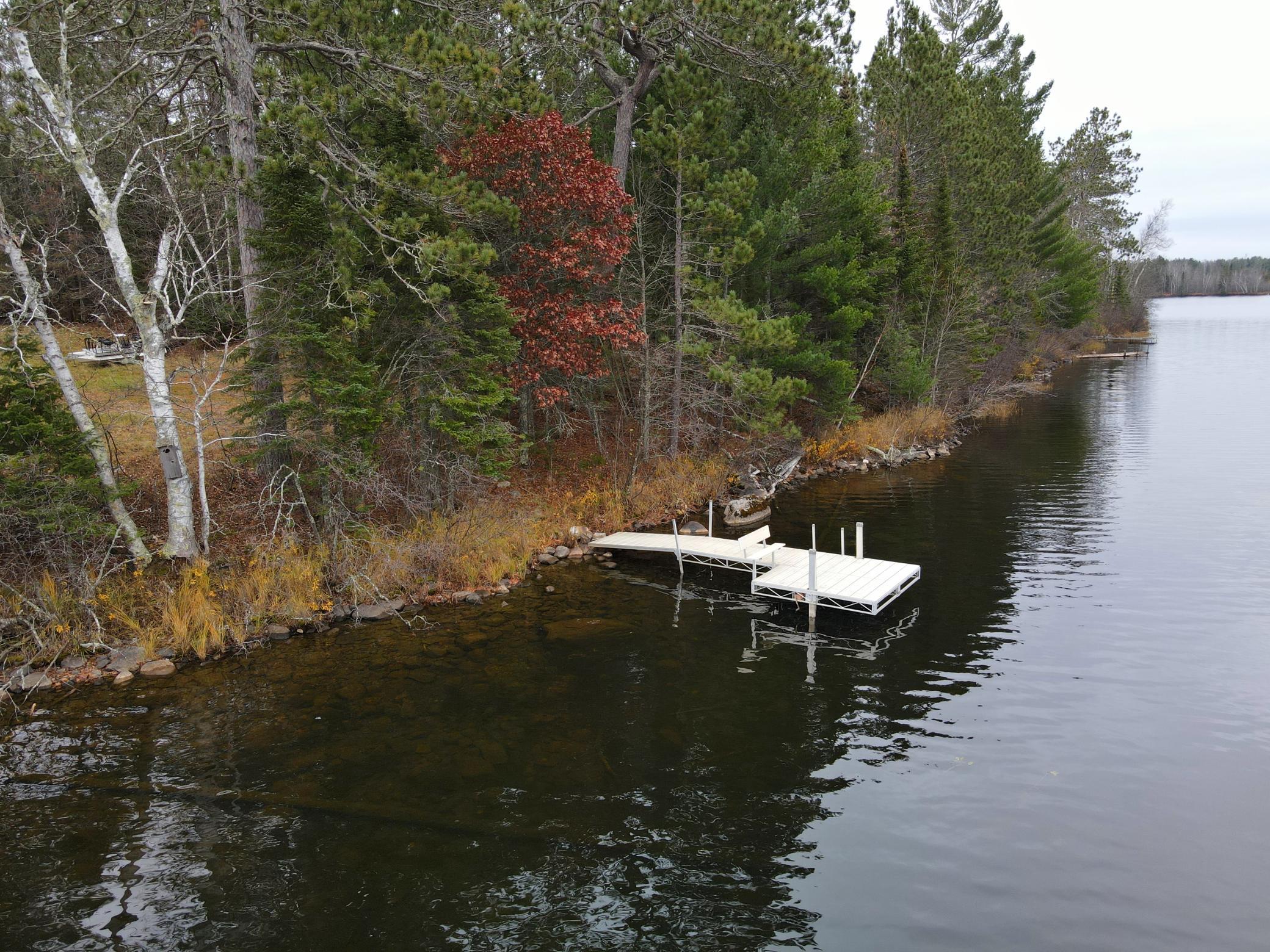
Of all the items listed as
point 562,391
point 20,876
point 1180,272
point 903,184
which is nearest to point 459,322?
point 562,391

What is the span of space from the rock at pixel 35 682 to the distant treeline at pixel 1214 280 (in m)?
194

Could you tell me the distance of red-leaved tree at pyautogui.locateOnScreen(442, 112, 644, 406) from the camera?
1573 centimetres

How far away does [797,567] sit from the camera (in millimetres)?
14797

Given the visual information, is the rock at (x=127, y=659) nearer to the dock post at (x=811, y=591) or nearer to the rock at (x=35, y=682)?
the rock at (x=35, y=682)

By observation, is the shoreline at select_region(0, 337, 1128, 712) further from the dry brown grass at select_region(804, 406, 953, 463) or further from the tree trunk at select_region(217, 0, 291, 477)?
the tree trunk at select_region(217, 0, 291, 477)

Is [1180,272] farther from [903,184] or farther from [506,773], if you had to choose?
[506,773]

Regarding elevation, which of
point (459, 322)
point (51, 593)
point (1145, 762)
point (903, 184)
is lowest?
point (1145, 762)

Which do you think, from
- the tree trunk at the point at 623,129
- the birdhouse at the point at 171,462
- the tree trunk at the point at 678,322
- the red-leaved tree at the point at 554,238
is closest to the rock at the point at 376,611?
the birdhouse at the point at 171,462

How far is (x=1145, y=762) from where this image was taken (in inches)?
349

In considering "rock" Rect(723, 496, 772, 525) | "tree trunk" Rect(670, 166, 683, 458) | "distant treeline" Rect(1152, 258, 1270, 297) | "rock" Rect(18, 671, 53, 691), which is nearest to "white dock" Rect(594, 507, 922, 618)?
"rock" Rect(723, 496, 772, 525)

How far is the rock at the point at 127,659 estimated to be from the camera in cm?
1115

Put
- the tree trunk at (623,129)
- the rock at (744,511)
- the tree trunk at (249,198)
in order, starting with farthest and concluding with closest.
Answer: the rock at (744,511)
the tree trunk at (623,129)
the tree trunk at (249,198)

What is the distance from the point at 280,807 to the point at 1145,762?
377 inches

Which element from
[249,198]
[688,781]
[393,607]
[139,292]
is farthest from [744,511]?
[139,292]
